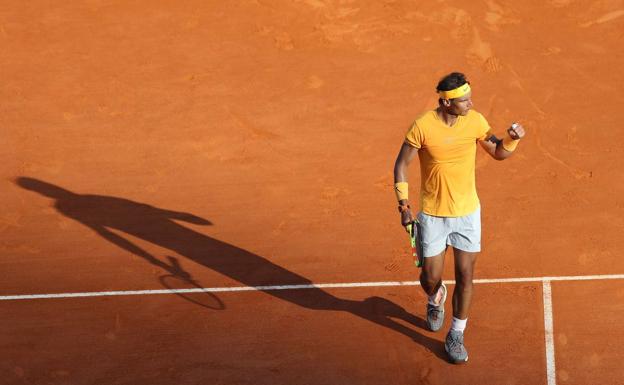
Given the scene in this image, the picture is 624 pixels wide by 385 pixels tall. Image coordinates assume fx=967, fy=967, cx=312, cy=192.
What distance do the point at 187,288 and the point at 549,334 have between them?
3.75 metres

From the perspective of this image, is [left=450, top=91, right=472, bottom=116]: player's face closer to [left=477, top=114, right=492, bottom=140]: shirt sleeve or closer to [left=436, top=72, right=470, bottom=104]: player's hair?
[left=436, top=72, right=470, bottom=104]: player's hair

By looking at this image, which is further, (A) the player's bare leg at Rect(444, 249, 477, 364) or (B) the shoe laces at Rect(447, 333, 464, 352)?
(B) the shoe laces at Rect(447, 333, 464, 352)

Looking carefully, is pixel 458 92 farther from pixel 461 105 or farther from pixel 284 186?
pixel 284 186

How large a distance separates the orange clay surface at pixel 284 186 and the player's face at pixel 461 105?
94.8 inches

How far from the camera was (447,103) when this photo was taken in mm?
8062

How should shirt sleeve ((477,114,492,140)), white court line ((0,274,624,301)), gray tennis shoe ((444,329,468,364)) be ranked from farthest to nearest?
white court line ((0,274,624,301))
gray tennis shoe ((444,329,468,364))
shirt sleeve ((477,114,492,140))

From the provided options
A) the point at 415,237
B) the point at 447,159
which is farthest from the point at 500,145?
the point at 415,237

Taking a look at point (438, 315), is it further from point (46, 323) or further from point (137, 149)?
point (137, 149)

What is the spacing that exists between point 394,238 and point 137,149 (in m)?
3.87

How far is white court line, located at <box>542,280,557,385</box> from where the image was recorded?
8.78 metres

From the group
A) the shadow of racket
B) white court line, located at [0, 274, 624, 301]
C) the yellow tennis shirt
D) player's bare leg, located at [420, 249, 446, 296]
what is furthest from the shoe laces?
the shadow of racket

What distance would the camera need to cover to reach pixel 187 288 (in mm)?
10258

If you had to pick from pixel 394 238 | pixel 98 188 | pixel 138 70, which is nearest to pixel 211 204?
pixel 98 188

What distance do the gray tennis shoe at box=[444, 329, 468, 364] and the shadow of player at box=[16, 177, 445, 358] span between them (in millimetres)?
188
